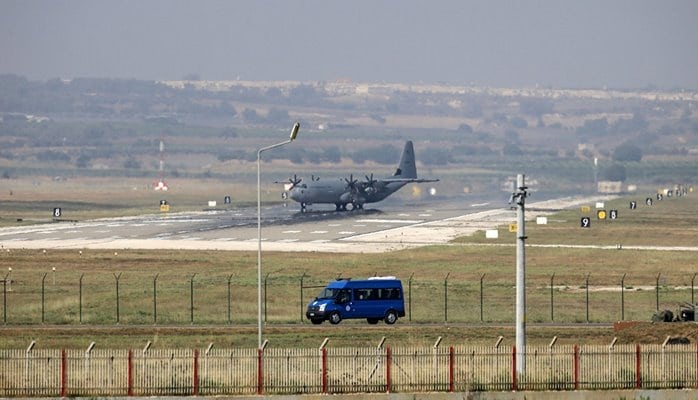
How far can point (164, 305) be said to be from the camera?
70.3 m

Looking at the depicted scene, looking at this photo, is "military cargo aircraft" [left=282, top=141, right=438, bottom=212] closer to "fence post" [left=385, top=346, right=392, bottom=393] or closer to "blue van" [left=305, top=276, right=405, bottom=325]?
"blue van" [left=305, top=276, right=405, bottom=325]

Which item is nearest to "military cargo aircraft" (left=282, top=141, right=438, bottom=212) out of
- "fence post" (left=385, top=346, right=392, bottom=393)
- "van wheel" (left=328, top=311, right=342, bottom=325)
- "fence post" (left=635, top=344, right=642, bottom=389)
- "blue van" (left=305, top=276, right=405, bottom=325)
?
"blue van" (left=305, top=276, right=405, bottom=325)

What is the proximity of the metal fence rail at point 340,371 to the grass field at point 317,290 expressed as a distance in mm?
9962

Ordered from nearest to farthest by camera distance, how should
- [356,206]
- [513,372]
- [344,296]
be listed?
1. [513,372]
2. [344,296]
3. [356,206]

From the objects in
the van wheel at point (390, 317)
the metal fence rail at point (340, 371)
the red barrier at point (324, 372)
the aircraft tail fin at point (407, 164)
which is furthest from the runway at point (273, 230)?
the red barrier at point (324, 372)

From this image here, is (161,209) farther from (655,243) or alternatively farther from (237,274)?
(237,274)

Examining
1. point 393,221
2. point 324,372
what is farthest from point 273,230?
point 324,372

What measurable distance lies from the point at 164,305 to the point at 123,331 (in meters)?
9.95

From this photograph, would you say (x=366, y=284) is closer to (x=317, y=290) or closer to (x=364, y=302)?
(x=364, y=302)

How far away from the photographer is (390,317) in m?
65.4

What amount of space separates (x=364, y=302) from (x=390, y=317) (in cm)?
131

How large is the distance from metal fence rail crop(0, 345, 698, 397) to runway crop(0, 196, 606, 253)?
61.1m

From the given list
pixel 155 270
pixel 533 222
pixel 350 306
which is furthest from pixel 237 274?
pixel 533 222

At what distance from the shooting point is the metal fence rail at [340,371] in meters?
41.5
